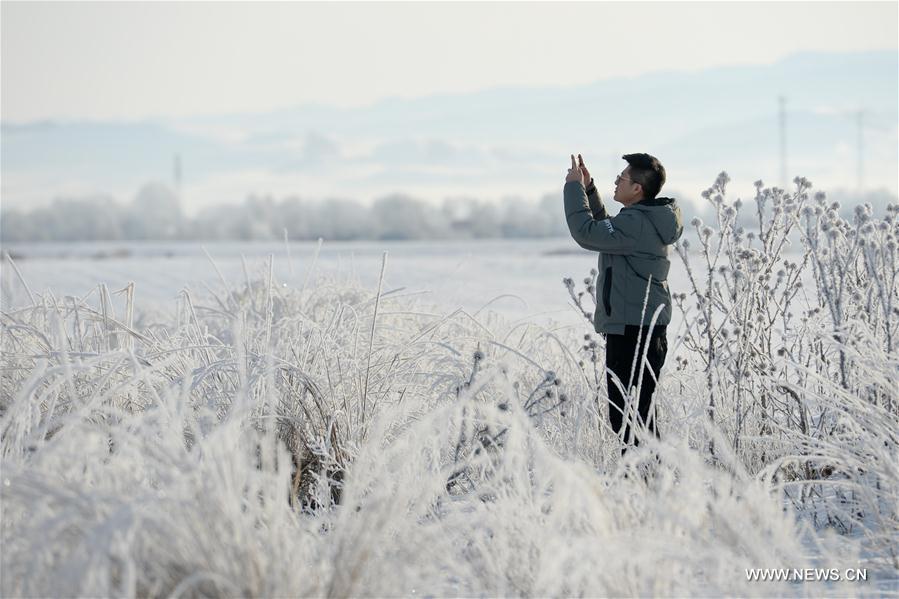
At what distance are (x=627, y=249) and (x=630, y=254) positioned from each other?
58mm

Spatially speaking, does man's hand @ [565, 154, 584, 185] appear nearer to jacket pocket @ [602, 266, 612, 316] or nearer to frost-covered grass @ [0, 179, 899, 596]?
jacket pocket @ [602, 266, 612, 316]

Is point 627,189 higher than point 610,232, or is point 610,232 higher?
point 627,189

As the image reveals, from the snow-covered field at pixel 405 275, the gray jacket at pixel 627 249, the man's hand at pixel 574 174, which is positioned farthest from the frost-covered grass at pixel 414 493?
the snow-covered field at pixel 405 275

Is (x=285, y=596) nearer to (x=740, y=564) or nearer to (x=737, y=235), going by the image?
(x=740, y=564)

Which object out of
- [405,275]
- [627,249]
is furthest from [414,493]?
[405,275]

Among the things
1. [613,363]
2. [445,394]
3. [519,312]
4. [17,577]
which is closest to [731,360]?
[613,363]

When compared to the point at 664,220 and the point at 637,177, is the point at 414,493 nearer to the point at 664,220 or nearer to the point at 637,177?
the point at 664,220

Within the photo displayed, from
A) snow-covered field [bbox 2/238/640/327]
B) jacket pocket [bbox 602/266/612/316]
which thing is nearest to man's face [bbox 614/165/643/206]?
jacket pocket [bbox 602/266/612/316]

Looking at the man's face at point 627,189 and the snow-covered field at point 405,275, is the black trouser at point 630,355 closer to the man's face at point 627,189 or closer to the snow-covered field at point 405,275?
the man's face at point 627,189

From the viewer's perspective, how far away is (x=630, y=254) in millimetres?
4195

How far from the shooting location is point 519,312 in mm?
10570

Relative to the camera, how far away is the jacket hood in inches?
164

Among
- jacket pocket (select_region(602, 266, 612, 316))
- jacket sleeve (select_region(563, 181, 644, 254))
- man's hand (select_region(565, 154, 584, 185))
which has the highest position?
man's hand (select_region(565, 154, 584, 185))

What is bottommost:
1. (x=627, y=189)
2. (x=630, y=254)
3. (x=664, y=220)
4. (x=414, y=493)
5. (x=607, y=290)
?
(x=414, y=493)
